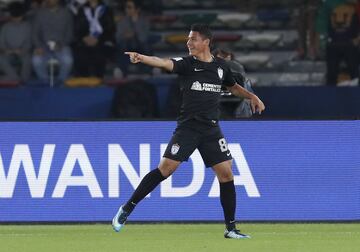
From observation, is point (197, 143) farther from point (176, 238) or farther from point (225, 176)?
point (176, 238)

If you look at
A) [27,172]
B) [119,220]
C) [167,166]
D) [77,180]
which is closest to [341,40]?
[77,180]

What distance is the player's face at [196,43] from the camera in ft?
38.3

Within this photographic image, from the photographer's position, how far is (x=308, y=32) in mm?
20484

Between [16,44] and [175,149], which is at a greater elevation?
[175,149]

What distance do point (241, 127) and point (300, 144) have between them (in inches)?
27.5

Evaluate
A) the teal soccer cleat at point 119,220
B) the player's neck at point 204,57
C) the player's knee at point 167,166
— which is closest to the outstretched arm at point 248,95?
the player's neck at point 204,57

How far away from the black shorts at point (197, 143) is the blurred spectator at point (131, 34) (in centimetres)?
→ 802

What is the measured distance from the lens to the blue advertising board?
13836 millimetres

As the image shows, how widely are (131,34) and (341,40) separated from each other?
339cm

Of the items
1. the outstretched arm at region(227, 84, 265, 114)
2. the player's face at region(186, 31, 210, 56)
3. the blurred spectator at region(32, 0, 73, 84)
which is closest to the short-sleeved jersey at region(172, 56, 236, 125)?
the player's face at region(186, 31, 210, 56)

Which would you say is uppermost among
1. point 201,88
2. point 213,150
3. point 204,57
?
point 204,57

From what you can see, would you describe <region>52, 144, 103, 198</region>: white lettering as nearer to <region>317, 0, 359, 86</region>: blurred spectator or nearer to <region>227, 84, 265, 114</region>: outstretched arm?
<region>227, 84, 265, 114</region>: outstretched arm

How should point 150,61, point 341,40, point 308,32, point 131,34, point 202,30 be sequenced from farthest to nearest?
point 308,32, point 131,34, point 341,40, point 202,30, point 150,61

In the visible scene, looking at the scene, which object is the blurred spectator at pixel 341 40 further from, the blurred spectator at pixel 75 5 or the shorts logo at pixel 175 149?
the shorts logo at pixel 175 149
